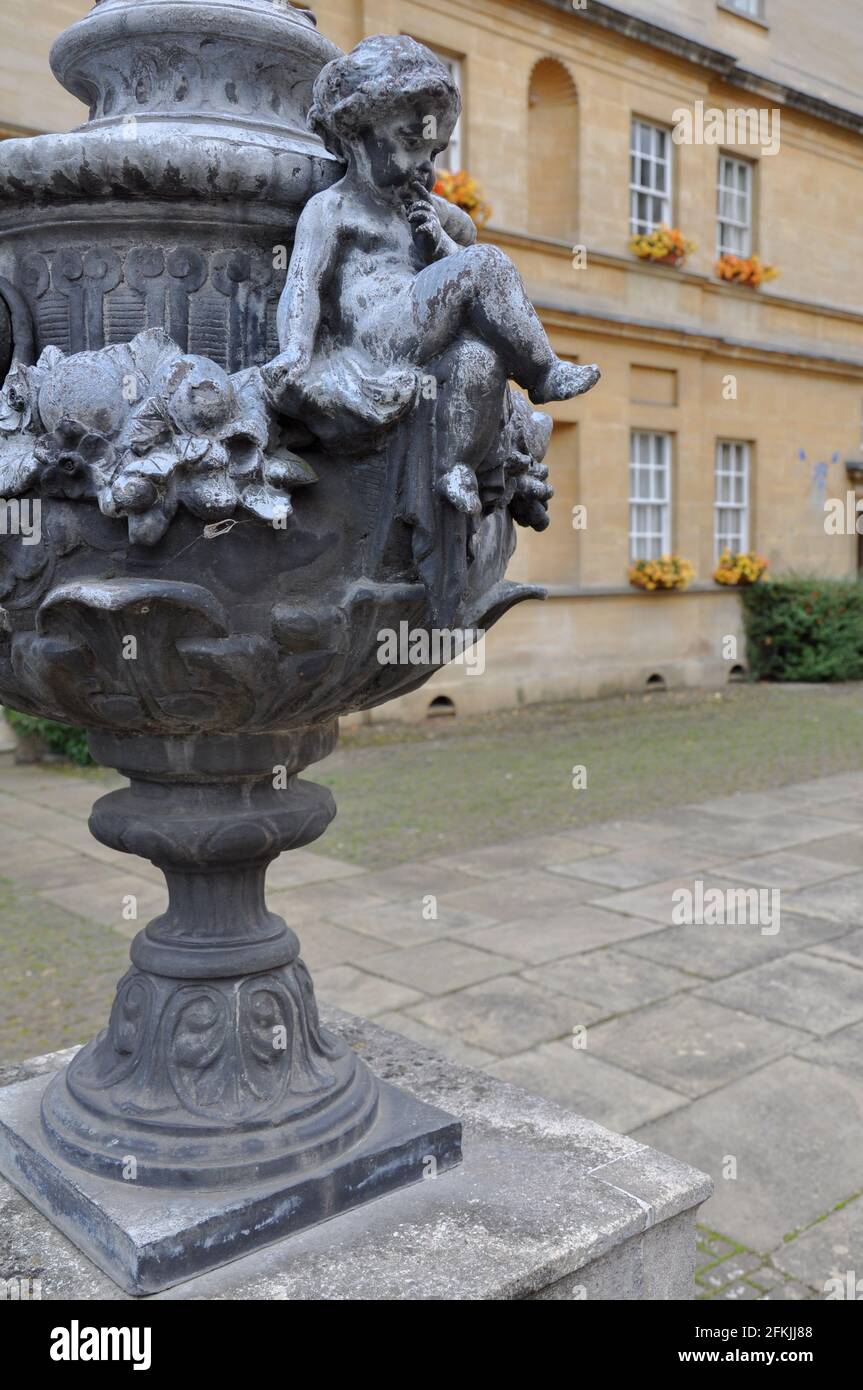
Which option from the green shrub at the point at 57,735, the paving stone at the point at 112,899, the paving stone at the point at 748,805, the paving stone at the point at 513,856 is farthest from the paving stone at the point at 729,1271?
the green shrub at the point at 57,735

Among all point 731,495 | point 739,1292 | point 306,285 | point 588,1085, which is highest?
point 731,495

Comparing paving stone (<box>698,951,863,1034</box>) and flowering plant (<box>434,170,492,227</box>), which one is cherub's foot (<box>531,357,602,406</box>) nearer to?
→ paving stone (<box>698,951,863,1034</box>)

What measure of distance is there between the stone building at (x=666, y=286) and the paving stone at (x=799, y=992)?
7460mm

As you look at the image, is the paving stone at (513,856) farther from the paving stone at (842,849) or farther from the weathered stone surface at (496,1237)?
the weathered stone surface at (496,1237)

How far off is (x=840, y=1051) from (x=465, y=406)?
2999 millimetres

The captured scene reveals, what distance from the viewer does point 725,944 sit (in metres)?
5.10

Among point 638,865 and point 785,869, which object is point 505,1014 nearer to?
point 638,865

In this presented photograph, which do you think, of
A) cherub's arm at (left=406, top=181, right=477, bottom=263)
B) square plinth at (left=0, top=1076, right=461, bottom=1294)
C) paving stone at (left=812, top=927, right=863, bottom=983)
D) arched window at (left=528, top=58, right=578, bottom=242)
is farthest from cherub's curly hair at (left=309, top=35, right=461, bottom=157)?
arched window at (left=528, top=58, right=578, bottom=242)

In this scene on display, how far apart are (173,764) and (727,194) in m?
16.3

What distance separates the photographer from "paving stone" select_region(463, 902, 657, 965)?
199 inches

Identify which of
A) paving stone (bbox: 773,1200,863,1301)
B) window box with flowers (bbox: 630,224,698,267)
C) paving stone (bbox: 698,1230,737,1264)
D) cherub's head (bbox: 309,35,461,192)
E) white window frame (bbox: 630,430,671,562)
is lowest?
paving stone (bbox: 698,1230,737,1264)

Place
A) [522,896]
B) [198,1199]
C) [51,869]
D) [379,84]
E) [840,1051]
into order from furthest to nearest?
[51,869] < [522,896] < [840,1051] < [198,1199] < [379,84]

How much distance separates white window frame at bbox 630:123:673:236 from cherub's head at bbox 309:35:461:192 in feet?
43.7

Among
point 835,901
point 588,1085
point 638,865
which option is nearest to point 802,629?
point 638,865
